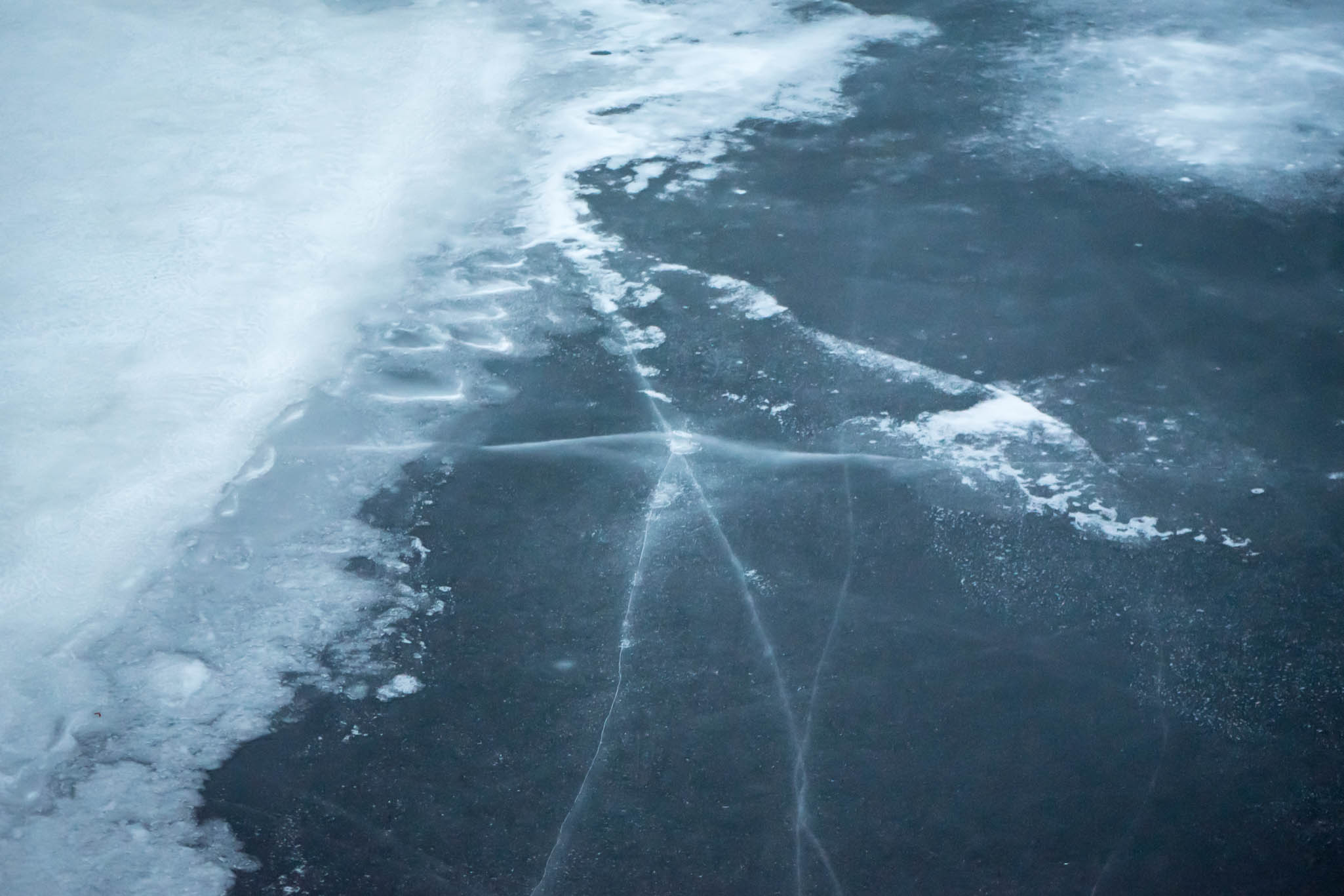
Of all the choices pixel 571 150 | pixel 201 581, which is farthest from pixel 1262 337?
pixel 201 581

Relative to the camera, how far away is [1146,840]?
1768 millimetres

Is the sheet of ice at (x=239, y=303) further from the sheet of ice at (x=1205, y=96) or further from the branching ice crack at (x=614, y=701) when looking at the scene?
the sheet of ice at (x=1205, y=96)

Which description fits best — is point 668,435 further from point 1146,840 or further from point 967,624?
point 1146,840

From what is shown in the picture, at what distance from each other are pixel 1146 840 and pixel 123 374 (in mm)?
2690

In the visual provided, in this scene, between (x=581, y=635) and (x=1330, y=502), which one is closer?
(x=581, y=635)

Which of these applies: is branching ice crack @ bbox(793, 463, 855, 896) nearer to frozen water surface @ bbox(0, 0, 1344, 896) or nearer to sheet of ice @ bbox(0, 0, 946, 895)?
frozen water surface @ bbox(0, 0, 1344, 896)

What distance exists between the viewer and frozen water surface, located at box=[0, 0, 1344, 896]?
1.82m

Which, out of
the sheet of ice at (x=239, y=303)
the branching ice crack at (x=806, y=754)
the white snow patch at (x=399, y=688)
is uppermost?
the sheet of ice at (x=239, y=303)

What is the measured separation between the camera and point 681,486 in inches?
95.5

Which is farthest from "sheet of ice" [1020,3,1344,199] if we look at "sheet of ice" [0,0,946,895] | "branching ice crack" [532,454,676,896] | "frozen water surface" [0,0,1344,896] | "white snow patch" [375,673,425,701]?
"white snow patch" [375,673,425,701]

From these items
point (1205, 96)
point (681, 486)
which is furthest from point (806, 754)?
point (1205, 96)

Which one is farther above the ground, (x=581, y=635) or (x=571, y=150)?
(x=571, y=150)

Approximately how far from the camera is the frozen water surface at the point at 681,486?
182cm

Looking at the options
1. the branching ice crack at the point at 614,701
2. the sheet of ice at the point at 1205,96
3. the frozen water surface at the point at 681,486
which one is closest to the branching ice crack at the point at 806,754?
the frozen water surface at the point at 681,486
